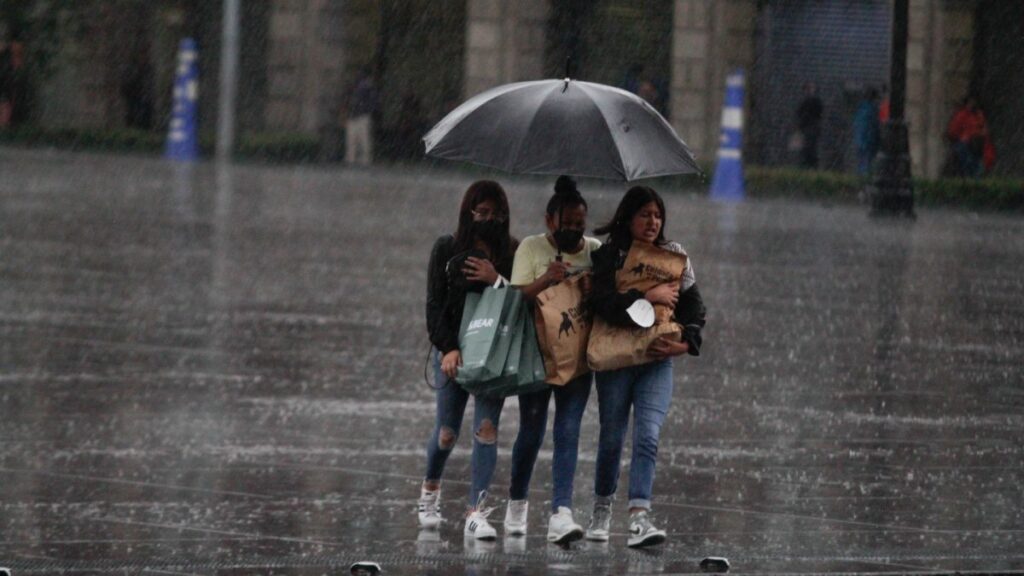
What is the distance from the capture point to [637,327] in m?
7.69

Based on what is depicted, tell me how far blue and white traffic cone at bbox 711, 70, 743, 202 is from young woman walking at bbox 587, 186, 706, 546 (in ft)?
73.6

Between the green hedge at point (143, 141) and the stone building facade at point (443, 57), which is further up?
the stone building facade at point (443, 57)

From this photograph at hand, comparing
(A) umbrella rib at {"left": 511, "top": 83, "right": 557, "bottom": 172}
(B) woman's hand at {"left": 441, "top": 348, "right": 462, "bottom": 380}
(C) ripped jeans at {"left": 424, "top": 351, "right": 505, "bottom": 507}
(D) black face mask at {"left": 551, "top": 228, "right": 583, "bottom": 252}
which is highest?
(A) umbrella rib at {"left": 511, "top": 83, "right": 557, "bottom": 172}

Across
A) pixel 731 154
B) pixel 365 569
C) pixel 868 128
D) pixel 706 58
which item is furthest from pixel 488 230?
pixel 706 58

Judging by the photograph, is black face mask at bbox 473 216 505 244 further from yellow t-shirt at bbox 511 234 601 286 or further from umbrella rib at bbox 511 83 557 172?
umbrella rib at bbox 511 83 557 172

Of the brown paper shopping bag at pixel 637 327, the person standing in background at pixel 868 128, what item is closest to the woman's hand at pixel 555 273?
the brown paper shopping bag at pixel 637 327

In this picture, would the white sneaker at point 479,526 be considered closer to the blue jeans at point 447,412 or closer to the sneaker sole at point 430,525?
the sneaker sole at point 430,525

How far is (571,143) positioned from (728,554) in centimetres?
152

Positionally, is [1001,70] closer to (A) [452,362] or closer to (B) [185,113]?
(B) [185,113]

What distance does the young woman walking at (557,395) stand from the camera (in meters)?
7.68

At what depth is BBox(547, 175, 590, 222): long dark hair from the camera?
767 cm

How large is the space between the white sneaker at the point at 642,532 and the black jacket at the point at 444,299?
2.86 ft

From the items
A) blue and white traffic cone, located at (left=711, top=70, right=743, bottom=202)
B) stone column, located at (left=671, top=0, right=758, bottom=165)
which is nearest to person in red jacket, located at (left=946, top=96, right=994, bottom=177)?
blue and white traffic cone, located at (left=711, top=70, right=743, bottom=202)

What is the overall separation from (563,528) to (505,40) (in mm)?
31000
